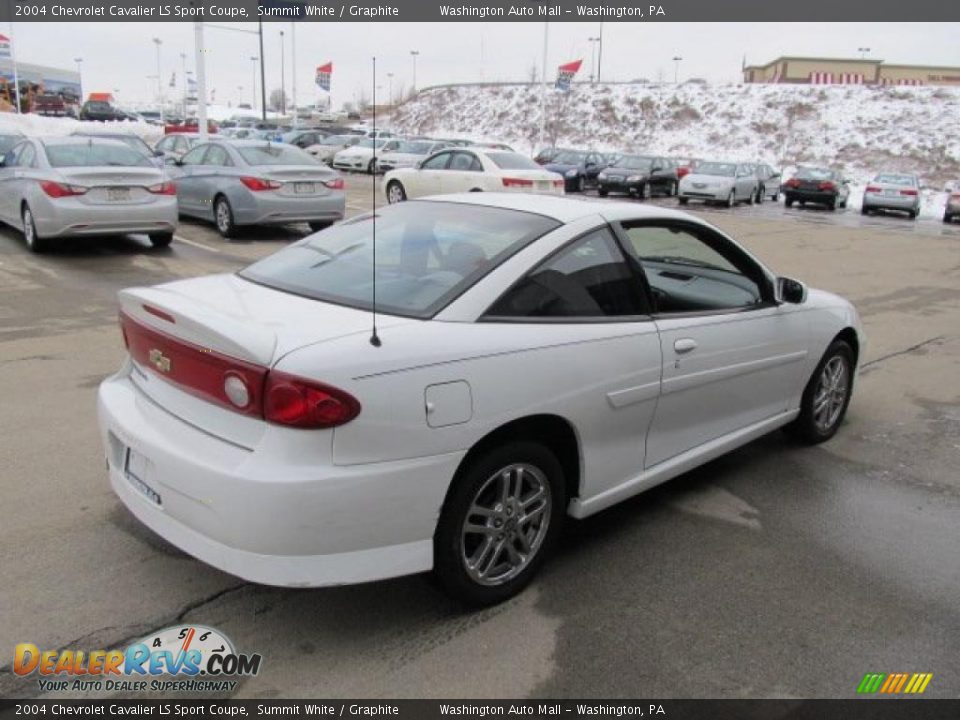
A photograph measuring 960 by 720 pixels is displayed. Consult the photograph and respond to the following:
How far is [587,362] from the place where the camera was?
328 centimetres

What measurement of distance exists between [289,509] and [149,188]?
9.07 meters

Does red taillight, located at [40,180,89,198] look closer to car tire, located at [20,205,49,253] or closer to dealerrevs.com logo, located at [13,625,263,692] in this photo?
car tire, located at [20,205,49,253]

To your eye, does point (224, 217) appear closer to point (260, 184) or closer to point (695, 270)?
point (260, 184)

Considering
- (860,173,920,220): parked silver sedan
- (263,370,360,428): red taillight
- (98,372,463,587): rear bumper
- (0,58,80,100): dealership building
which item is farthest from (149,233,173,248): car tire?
(0,58,80,100): dealership building

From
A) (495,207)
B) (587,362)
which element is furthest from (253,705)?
(495,207)

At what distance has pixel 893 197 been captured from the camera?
2861 cm

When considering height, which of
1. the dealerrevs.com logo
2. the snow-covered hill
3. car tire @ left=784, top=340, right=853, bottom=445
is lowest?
the dealerrevs.com logo

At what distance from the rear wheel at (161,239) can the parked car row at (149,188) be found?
0.05 feet

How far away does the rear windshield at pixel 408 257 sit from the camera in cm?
319

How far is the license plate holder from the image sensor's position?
2.96 metres

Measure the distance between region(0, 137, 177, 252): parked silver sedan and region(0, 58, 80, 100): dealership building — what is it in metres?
60.2

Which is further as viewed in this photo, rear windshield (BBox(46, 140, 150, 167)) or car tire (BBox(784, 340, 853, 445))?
rear windshield (BBox(46, 140, 150, 167))
